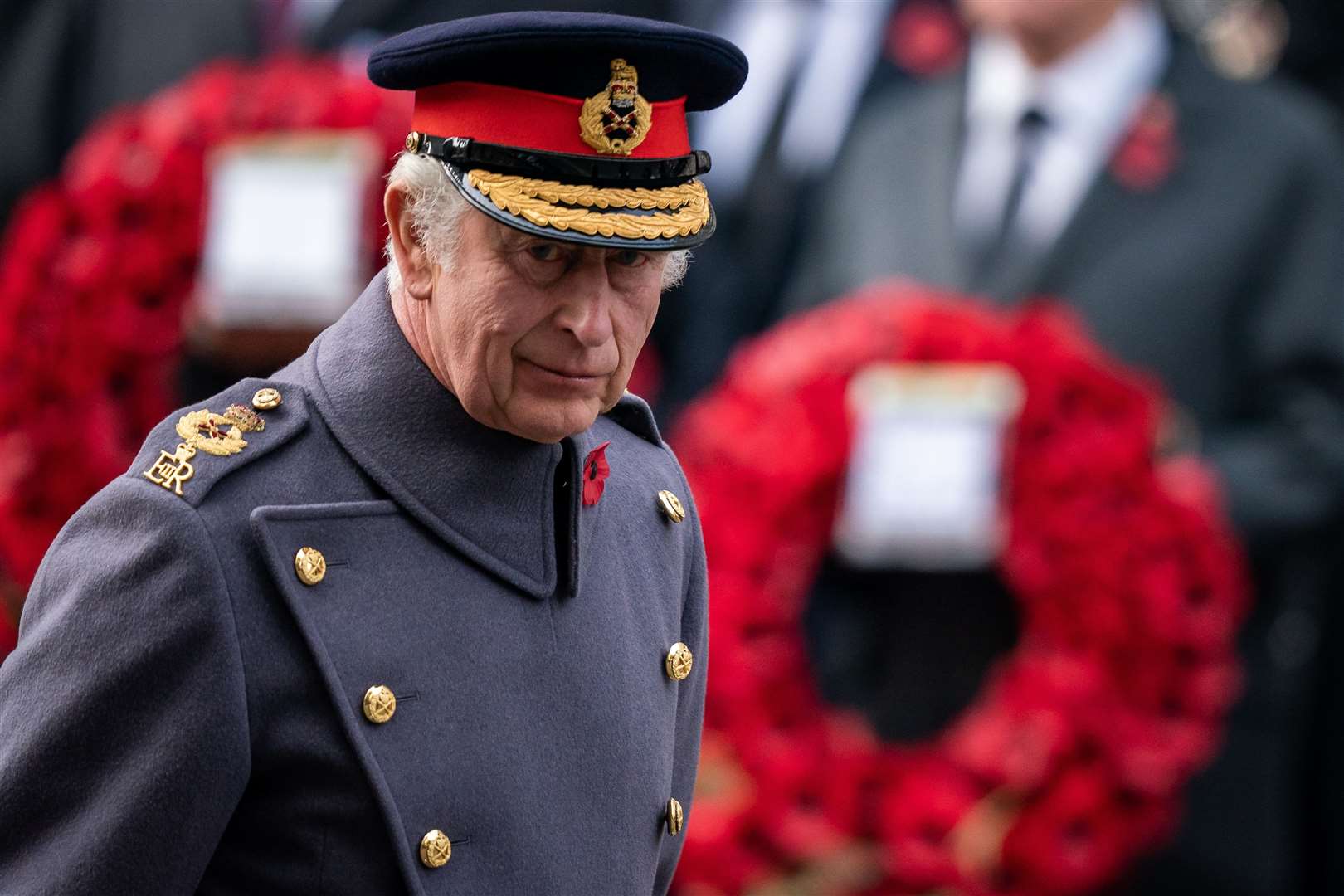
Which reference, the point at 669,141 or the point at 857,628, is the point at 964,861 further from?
the point at 669,141

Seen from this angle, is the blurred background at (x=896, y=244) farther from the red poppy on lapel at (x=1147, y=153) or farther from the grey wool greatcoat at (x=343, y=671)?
the grey wool greatcoat at (x=343, y=671)

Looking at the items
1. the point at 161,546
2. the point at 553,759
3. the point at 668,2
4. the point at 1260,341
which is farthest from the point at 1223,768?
the point at 161,546

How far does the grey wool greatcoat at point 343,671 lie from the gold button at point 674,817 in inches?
0.7

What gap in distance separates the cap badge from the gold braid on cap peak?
0.02 metres

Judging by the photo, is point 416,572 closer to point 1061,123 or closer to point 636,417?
point 636,417

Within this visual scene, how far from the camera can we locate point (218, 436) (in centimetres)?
222

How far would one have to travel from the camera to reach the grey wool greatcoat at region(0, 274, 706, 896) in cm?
209

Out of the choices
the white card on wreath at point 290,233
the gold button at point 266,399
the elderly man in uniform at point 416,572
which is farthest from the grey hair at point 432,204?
the white card on wreath at point 290,233

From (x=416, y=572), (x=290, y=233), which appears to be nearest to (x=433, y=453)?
(x=416, y=572)

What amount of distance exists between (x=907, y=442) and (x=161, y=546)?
2.40 m

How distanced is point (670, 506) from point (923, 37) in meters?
3.30

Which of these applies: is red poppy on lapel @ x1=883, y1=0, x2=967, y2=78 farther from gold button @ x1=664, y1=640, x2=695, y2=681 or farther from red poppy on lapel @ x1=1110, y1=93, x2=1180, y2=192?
gold button @ x1=664, y1=640, x2=695, y2=681

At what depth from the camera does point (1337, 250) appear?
4750mm

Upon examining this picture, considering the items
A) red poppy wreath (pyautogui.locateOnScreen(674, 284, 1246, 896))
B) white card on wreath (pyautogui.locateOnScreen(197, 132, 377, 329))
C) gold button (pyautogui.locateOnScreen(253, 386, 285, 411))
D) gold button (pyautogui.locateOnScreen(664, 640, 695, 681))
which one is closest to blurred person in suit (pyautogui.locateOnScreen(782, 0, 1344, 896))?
red poppy wreath (pyautogui.locateOnScreen(674, 284, 1246, 896))
